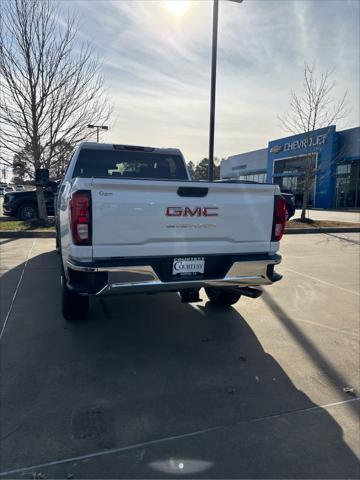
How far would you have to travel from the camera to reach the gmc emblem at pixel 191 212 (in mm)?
3311

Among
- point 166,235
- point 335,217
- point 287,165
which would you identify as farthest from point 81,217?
point 287,165

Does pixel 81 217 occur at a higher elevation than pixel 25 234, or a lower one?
higher

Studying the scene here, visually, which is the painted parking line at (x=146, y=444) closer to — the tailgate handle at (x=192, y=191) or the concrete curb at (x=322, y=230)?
the tailgate handle at (x=192, y=191)

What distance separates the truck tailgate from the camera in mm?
3104

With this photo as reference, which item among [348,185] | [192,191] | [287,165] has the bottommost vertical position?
[192,191]

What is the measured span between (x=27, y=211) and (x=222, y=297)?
11737 mm

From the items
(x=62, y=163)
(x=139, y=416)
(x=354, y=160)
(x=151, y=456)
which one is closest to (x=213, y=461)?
(x=151, y=456)

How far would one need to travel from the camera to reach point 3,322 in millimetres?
4258

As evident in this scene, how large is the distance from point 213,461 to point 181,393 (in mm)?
778

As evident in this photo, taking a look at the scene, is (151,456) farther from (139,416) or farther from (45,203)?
(45,203)

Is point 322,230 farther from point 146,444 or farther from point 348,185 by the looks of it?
point 348,185

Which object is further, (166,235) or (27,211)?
(27,211)

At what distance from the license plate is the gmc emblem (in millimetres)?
430

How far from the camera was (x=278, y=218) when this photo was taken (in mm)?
3730
